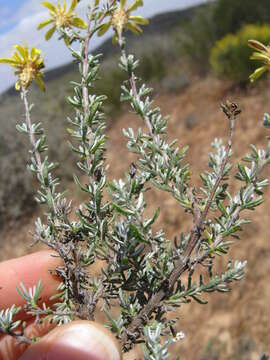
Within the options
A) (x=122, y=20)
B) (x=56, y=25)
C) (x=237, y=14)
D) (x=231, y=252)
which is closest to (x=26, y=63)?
(x=56, y=25)

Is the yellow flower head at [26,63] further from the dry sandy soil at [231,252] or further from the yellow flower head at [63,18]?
the dry sandy soil at [231,252]

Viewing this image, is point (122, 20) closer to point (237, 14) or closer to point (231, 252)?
point (231, 252)

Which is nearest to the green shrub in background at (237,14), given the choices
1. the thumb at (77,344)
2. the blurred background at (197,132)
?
the blurred background at (197,132)

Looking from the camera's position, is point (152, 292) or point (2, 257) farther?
point (2, 257)

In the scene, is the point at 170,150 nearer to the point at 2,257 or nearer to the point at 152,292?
the point at 152,292

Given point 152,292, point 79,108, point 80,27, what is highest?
point 80,27

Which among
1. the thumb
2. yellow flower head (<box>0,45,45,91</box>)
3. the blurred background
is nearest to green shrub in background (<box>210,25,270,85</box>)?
the blurred background

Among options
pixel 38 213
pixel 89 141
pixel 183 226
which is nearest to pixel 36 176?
pixel 89 141

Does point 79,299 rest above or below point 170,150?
below
